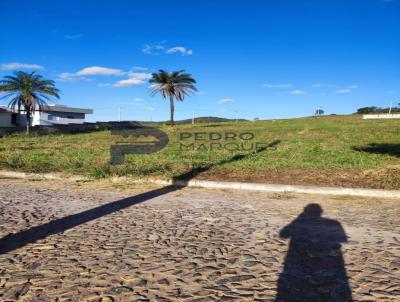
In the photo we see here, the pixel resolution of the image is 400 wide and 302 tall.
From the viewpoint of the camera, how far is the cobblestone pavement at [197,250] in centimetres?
347

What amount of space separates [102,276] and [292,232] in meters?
2.70

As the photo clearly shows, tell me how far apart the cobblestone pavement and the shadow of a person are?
0.03 ft

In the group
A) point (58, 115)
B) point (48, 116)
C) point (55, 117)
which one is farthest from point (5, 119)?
point (58, 115)

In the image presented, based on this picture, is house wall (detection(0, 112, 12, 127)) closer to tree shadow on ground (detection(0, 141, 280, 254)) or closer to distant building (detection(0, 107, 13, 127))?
distant building (detection(0, 107, 13, 127))

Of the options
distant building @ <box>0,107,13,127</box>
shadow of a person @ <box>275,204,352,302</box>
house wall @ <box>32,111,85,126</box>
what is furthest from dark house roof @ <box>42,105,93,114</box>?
shadow of a person @ <box>275,204,352,302</box>

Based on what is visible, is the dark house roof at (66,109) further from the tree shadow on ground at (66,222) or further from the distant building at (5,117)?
the tree shadow on ground at (66,222)

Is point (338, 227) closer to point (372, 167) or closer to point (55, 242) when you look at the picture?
point (55, 242)

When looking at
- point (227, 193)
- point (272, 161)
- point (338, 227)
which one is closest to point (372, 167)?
point (272, 161)

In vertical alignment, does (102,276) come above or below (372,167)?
below

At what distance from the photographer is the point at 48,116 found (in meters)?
49.4

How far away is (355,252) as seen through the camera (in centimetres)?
445

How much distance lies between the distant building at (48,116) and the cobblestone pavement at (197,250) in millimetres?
39794

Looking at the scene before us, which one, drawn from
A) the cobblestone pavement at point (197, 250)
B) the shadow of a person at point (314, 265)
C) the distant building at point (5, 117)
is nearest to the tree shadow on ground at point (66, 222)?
the cobblestone pavement at point (197, 250)

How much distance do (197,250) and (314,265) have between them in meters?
1.31
